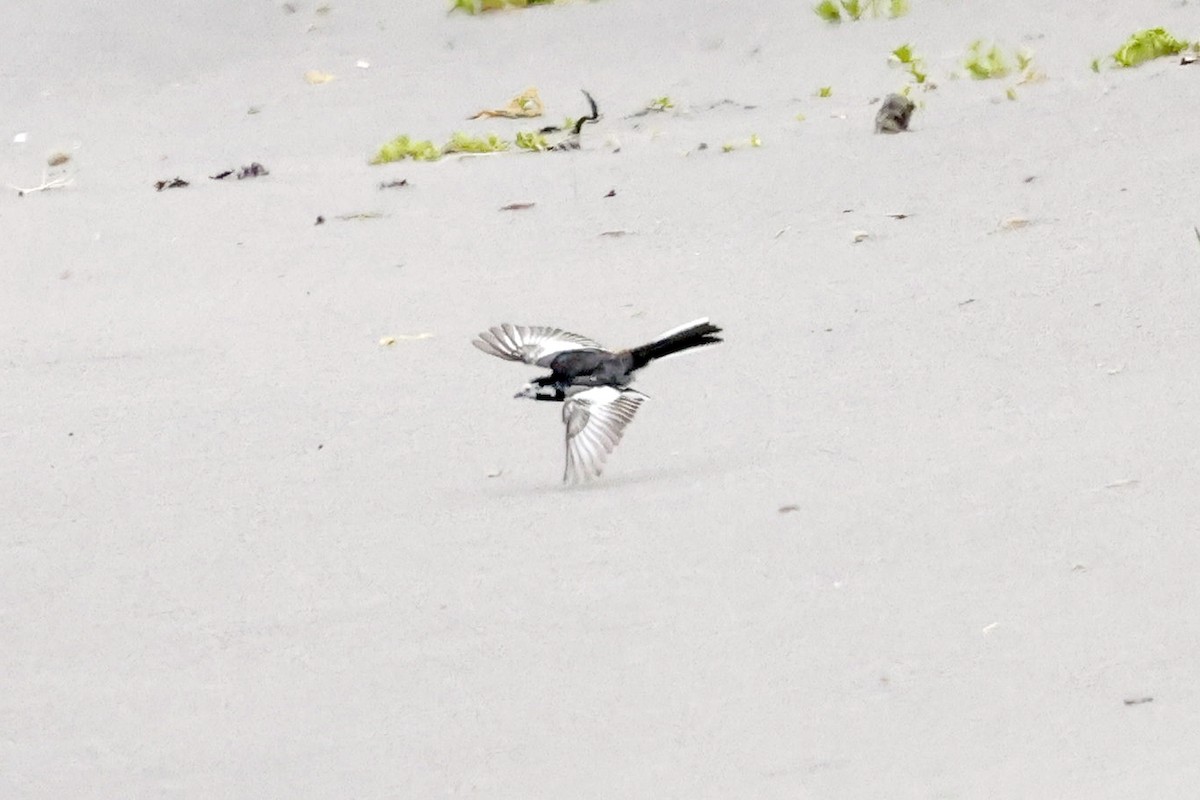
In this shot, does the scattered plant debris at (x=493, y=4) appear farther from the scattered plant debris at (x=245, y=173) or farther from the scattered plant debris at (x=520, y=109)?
the scattered plant debris at (x=245, y=173)

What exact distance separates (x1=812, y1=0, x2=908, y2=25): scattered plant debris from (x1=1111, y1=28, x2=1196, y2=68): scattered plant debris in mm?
1261

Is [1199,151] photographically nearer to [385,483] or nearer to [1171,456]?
[1171,456]

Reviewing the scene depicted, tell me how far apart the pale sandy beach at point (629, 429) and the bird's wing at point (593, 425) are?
93 millimetres

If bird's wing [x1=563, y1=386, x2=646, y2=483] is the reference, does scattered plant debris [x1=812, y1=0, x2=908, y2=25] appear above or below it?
above

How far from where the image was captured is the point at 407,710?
3451 millimetres

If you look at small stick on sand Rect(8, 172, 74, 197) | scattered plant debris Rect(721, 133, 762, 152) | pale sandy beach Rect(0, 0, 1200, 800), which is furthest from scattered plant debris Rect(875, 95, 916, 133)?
small stick on sand Rect(8, 172, 74, 197)

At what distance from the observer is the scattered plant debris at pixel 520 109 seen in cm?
842

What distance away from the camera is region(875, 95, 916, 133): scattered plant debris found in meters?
7.15

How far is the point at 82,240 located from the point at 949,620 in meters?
4.11

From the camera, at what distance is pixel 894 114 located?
7164mm

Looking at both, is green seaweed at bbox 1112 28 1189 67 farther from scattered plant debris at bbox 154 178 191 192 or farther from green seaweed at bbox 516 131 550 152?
scattered plant debris at bbox 154 178 191 192

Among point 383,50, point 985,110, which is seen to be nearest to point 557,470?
point 985,110

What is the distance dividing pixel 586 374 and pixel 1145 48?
364 centimetres

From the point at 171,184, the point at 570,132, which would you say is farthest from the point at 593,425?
the point at 570,132
